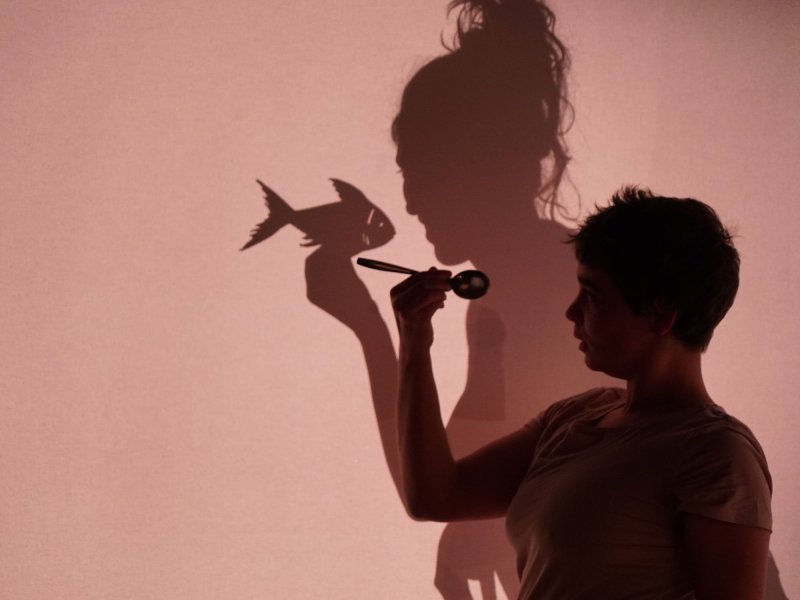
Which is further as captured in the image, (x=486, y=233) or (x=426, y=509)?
(x=486, y=233)

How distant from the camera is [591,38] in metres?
1.32

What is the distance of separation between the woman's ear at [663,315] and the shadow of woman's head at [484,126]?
14.7 inches

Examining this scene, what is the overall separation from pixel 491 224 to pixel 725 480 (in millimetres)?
568

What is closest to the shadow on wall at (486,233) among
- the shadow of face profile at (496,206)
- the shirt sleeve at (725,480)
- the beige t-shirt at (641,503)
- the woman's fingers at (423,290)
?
the shadow of face profile at (496,206)

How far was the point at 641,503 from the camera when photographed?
89 cm

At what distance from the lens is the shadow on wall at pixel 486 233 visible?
1180 millimetres

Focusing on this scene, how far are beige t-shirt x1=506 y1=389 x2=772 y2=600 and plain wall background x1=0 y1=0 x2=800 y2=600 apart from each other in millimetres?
333

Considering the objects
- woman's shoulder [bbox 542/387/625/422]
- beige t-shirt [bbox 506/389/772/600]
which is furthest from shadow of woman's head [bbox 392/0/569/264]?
beige t-shirt [bbox 506/389/772/600]

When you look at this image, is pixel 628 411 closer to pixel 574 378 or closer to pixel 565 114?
pixel 574 378

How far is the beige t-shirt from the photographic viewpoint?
0.85 metres

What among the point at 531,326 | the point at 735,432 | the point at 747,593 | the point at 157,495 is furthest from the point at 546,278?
the point at 157,495

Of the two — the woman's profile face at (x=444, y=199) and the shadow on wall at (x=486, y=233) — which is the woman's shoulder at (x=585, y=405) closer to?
the shadow on wall at (x=486, y=233)

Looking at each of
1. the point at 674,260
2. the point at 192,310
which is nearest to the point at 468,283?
the point at 674,260

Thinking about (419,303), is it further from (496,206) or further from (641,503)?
(641,503)
